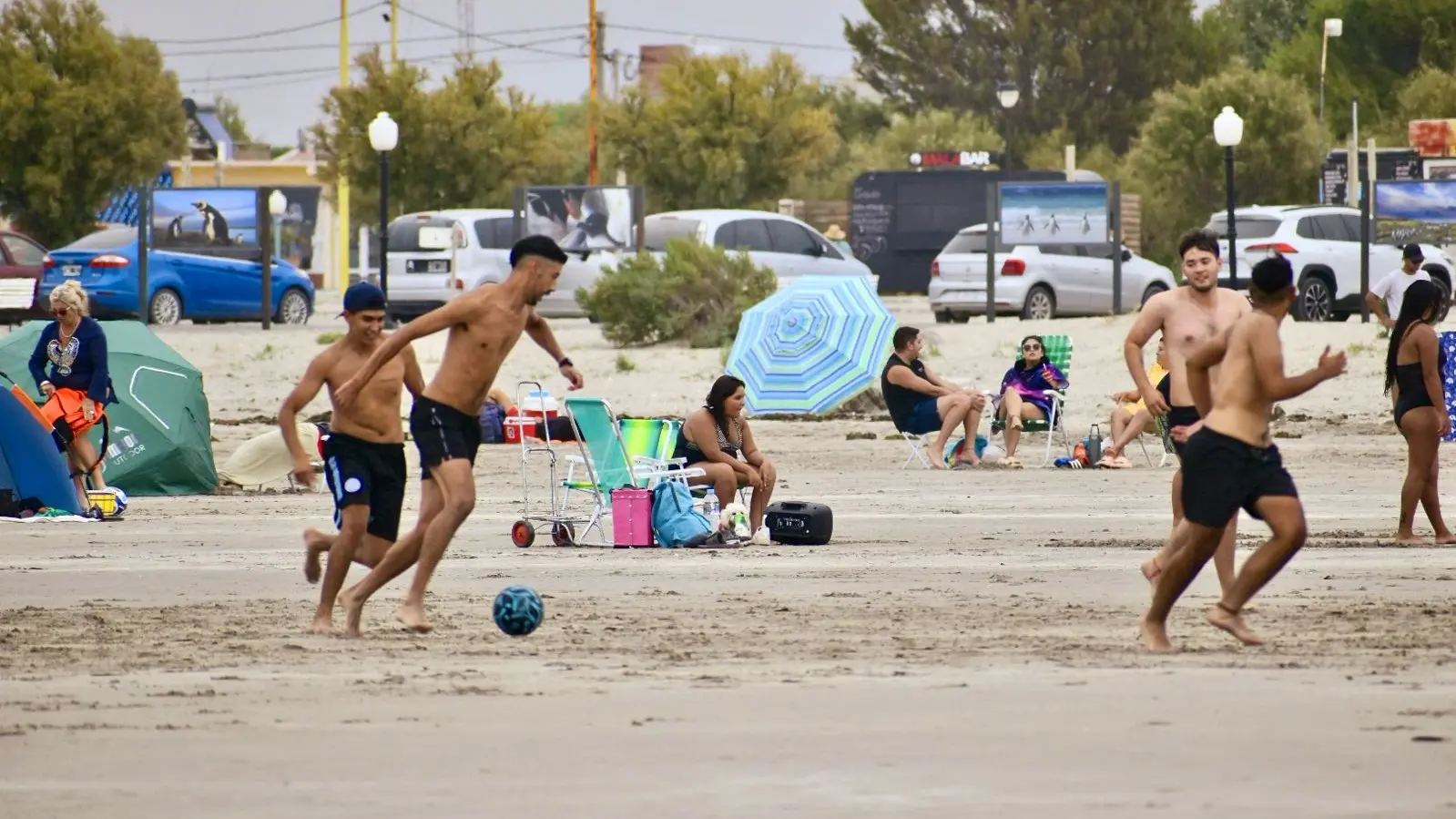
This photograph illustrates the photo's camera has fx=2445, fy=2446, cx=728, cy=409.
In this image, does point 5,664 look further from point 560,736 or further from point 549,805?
point 549,805

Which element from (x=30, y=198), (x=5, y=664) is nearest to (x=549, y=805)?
(x=5, y=664)

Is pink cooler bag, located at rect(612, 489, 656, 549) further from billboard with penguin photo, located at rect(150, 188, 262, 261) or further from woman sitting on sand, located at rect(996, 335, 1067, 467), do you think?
billboard with penguin photo, located at rect(150, 188, 262, 261)

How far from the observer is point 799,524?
13.3m

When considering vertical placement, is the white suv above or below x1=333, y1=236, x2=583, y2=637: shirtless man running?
above

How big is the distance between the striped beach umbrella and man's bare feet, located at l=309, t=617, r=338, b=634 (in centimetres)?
1155

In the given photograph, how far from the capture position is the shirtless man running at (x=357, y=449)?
9391 millimetres

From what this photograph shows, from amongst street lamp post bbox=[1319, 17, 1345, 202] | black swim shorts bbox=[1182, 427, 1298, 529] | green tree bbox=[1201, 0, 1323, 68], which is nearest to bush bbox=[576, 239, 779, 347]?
black swim shorts bbox=[1182, 427, 1298, 529]

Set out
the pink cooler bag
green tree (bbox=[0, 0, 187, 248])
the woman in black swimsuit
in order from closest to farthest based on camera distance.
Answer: the woman in black swimsuit < the pink cooler bag < green tree (bbox=[0, 0, 187, 248])

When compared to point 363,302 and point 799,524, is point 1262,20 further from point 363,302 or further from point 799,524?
point 363,302

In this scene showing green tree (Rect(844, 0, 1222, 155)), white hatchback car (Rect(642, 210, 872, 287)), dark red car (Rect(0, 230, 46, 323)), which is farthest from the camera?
green tree (Rect(844, 0, 1222, 155))

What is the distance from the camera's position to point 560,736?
708 centimetres

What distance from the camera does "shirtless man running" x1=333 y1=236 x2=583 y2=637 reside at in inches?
364

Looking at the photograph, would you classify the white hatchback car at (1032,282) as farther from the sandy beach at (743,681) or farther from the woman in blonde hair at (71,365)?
the woman in blonde hair at (71,365)

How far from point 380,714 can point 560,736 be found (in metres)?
0.70
